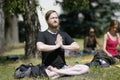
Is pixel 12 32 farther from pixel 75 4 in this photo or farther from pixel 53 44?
pixel 53 44

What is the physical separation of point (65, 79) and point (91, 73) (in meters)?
0.99

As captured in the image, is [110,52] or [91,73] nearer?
[91,73]

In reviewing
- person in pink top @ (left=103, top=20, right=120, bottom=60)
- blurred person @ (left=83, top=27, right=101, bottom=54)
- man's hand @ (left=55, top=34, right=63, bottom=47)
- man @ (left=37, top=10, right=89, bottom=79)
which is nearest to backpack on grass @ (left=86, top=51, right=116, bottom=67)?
person in pink top @ (left=103, top=20, right=120, bottom=60)

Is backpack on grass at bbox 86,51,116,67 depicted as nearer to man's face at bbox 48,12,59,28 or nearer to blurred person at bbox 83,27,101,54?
man's face at bbox 48,12,59,28

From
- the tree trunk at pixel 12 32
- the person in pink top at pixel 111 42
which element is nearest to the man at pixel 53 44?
the person in pink top at pixel 111 42

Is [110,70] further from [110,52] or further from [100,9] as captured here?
[100,9]

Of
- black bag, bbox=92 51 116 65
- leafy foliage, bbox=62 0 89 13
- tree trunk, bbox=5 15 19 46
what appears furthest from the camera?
tree trunk, bbox=5 15 19 46

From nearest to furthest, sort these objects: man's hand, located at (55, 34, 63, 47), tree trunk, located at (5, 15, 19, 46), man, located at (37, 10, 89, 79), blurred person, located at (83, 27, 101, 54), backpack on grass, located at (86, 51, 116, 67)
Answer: man's hand, located at (55, 34, 63, 47)
man, located at (37, 10, 89, 79)
backpack on grass, located at (86, 51, 116, 67)
blurred person, located at (83, 27, 101, 54)
tree trunk, located at (5, 15, 19, 46)

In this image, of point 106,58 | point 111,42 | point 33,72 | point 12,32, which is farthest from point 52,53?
point 12,32

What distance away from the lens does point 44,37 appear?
9.93 meters

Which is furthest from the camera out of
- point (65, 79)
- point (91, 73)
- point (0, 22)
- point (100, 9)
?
point (100, 9)

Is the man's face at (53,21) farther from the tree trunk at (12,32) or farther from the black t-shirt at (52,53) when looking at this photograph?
the tree trunk at (12,32)

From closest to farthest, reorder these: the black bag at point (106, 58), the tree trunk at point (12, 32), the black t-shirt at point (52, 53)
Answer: the black t-shirt at point (52, 53) < the black bag at point (106, 58) < the tree trunk at point (12, 32)

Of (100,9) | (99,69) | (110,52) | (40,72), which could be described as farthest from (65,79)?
(100,9)
